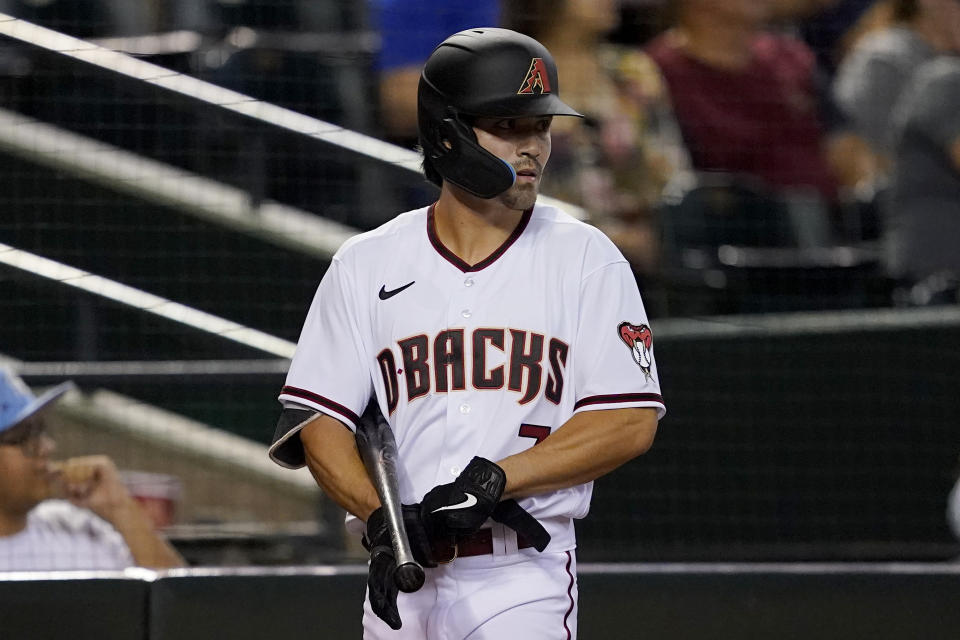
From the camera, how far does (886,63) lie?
6.33 metres

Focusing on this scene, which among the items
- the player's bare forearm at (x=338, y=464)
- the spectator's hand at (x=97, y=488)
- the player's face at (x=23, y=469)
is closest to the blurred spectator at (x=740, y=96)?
the spectator's hand at (x=97, y=488)

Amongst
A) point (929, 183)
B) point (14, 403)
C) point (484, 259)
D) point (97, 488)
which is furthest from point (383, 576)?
point (929, 183)

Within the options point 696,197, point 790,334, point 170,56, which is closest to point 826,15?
point 696,197

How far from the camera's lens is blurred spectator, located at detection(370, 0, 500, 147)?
17.5 feet

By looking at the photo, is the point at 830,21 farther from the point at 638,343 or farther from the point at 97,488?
the point at 638,343

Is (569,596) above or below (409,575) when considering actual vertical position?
below

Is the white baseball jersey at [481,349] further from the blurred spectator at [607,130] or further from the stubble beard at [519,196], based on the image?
the blurred spectator at [607,130]

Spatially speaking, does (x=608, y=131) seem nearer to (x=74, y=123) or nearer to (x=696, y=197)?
(x=696, y=197)

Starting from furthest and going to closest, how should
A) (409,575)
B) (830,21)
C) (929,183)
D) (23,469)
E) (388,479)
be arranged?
1. (830,21)
2. (929,183)
3. (23,469)
4. (388,479)
5. (409,575)

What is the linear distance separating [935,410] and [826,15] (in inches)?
103

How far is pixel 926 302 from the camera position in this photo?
548 cm

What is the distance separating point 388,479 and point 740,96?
12.7ft

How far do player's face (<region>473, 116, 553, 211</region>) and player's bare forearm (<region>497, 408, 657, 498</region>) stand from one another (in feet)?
1.33

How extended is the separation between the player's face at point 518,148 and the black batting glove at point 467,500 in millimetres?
496
